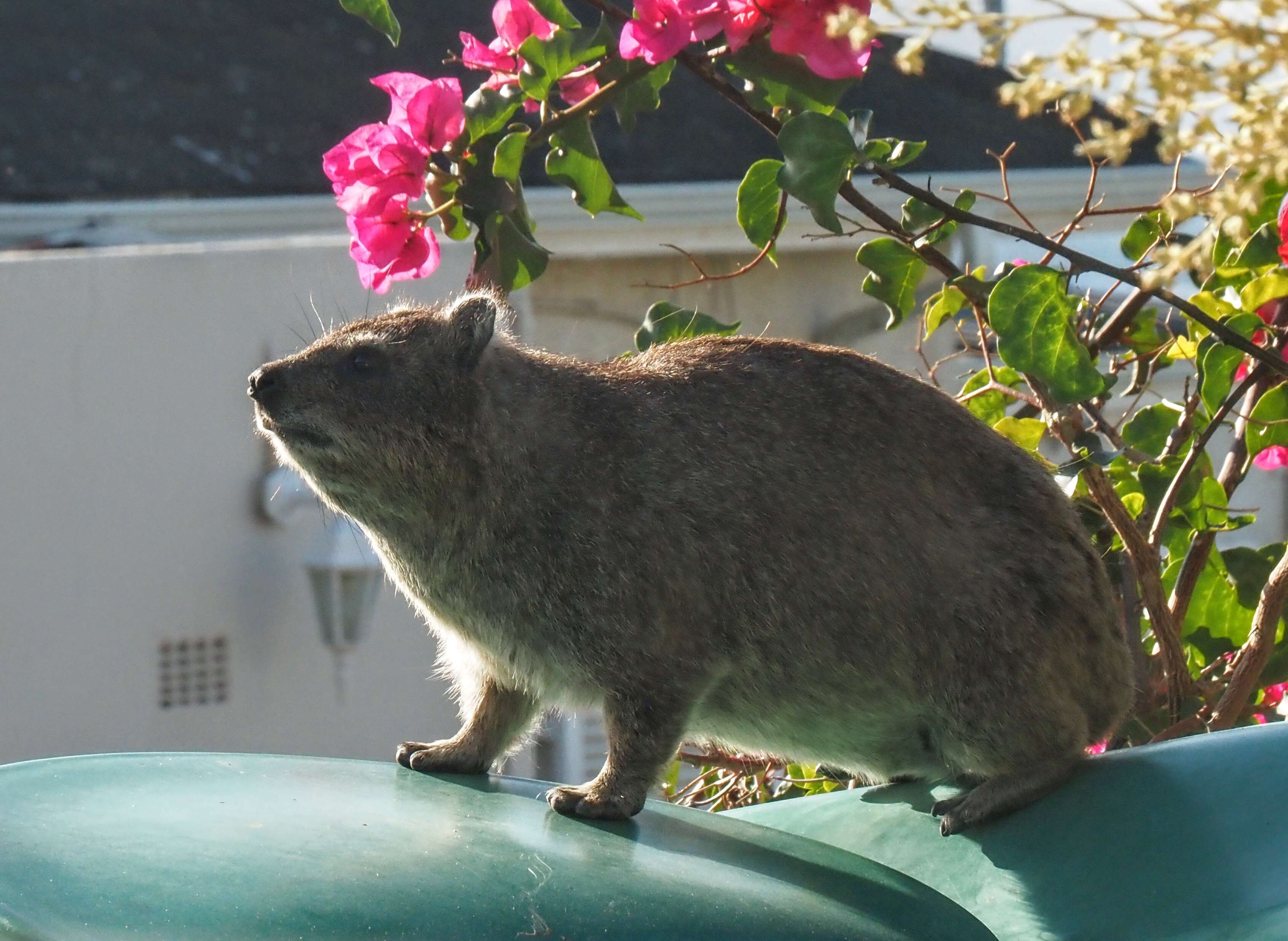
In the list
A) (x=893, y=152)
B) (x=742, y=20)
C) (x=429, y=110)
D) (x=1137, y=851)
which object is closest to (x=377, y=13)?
(x=429, y=110)

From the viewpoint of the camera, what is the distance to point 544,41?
2.17 meters

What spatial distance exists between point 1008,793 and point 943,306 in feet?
2.71

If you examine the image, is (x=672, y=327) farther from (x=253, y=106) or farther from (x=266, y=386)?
(x=253, y=106)

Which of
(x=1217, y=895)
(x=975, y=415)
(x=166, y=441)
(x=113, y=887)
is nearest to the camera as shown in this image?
(x=113, y=887)

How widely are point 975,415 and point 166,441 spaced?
5.66 metres

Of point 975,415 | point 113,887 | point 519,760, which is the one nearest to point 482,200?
point 975,415

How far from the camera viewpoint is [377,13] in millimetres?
2115

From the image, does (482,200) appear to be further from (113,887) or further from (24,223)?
(24,223)

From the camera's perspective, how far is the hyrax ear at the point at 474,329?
226cm

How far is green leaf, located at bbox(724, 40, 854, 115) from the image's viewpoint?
6.92 ft

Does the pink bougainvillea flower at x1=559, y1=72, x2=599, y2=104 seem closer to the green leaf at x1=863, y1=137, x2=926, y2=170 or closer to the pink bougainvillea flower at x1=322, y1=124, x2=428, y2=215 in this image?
the pink bougainvillea flower at x1=322, y1=124, x2=428, y2=215

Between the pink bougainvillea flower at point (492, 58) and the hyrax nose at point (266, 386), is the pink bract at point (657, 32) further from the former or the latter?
the hyrax nose at point (266, 386)

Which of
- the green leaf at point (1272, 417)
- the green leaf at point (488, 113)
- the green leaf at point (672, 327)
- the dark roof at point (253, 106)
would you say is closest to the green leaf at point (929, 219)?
the green leaf at point (672, 327)

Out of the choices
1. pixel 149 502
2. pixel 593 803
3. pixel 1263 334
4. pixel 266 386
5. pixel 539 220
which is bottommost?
pixel 149 502
